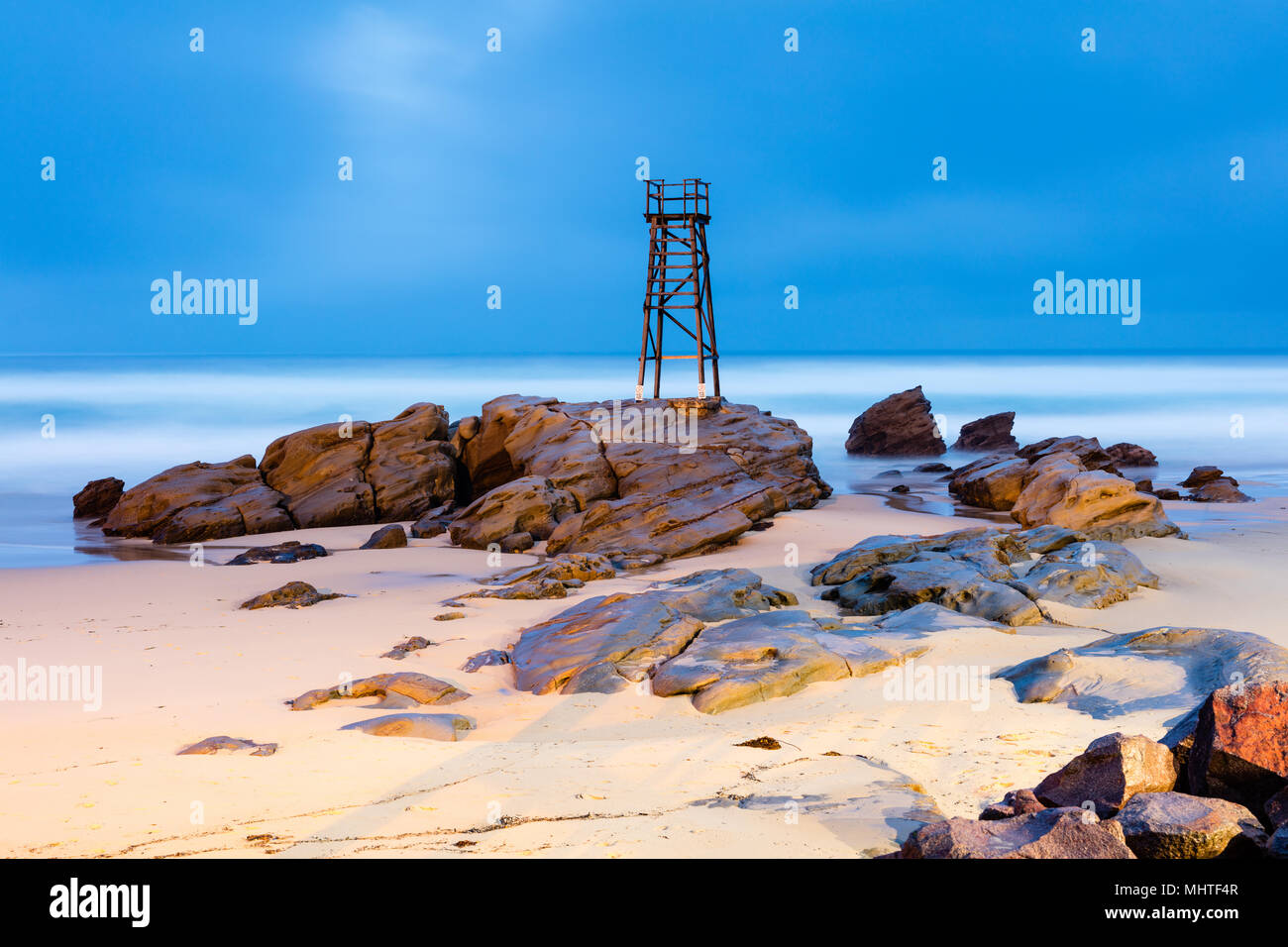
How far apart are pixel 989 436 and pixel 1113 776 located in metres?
35.6

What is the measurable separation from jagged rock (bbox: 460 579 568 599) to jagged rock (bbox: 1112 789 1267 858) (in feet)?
27.1

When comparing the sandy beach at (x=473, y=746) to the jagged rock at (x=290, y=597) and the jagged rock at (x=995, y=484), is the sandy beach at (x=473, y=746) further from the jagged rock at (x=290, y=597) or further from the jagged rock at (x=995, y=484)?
the jagged rock at (x=995, y=484)

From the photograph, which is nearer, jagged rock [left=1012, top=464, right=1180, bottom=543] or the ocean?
jagged rock [left=1012, top=464, right=1180, bottom=543]

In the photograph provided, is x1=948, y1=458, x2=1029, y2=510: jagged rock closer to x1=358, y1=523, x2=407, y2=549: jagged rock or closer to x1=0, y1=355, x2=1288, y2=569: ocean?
x1=0, y1=355, x2=1288, y2=569: ocean

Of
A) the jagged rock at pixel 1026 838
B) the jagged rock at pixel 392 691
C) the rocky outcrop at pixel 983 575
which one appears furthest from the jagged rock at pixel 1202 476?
the jagged rock at pixel 1026 838

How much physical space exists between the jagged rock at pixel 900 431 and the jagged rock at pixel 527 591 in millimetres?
25763

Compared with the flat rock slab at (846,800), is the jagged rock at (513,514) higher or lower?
higher


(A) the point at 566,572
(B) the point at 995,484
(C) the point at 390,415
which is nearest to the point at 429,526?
(A) the point at 566,572

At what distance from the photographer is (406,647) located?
31.4 ft

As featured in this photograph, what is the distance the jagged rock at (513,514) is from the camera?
16844 mm

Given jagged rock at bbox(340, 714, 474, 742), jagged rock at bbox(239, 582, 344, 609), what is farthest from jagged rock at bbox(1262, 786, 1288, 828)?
jagged rock at bbox(239, 582, 344, 609)

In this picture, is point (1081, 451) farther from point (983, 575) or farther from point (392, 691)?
A: point (392, 691)

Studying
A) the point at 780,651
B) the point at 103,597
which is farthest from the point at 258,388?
the point at 780,651

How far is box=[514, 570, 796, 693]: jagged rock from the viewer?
8438mm
